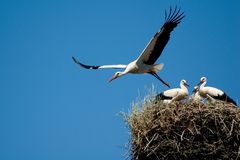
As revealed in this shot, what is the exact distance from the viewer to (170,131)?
28.5ft

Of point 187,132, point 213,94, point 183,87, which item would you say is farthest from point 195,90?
point 187,132

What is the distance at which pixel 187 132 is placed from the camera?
860cm

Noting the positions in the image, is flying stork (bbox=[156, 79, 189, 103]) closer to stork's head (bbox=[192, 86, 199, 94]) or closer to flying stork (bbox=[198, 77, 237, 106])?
stork's head (bbox=[192, 86, 199, 94])

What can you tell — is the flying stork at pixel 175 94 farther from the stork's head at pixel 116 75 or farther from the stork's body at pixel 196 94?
the stork's head at pixel 116 75

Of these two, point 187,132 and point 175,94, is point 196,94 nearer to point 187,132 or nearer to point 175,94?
point 175,94

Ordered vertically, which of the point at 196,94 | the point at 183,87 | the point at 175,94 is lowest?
the point at 196,94

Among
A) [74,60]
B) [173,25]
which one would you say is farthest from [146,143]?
[74,60]

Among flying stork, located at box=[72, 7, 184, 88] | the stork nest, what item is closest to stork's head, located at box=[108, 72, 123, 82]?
flying stork, located at box=[72, 7, 184, 88]

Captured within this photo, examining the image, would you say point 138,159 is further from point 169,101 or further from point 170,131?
point 169,101

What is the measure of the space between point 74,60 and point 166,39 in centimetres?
305

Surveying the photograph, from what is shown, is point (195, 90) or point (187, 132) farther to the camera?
point (195, 90)

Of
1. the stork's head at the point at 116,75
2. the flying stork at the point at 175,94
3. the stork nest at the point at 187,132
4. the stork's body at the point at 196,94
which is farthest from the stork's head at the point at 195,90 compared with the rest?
the stork's head at the point at 116,75

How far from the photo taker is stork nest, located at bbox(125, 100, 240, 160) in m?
8.46

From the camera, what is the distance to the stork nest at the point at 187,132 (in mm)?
8461
